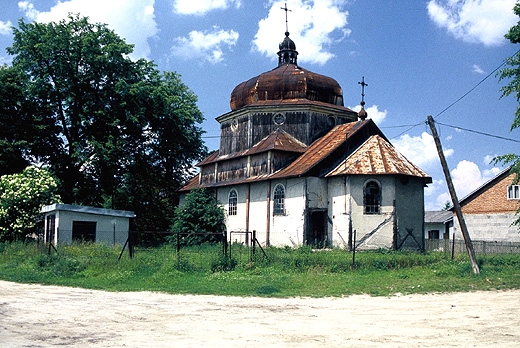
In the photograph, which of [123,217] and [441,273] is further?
[123,217]

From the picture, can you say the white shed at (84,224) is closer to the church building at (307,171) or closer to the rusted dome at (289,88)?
the church building at (307,171)

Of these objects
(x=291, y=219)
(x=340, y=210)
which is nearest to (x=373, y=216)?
(x=340, y=210)

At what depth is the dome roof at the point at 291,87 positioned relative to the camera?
1417 inches

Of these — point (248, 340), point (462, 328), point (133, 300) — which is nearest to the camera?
point (248, 340)

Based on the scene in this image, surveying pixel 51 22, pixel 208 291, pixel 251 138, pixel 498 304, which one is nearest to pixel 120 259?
pixel 208 291

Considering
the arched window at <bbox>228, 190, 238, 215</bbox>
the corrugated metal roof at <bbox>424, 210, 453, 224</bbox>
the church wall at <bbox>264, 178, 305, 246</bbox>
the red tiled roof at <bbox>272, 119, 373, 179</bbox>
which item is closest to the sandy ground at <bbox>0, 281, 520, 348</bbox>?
the church wall at <bbox>264, 178, 305, 246</bbox>

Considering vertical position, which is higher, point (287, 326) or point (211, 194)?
point (211, 194)

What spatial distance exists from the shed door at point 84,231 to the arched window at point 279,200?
9875mm

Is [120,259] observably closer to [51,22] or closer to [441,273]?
[441,273]

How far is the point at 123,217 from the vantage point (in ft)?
97.0

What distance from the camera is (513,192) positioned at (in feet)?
117

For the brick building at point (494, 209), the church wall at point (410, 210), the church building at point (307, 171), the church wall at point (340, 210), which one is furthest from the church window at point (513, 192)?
the church wall at point (340, 210)

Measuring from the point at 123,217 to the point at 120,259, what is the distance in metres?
9.35

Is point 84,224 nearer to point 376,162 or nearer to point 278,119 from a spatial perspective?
point 278,119
